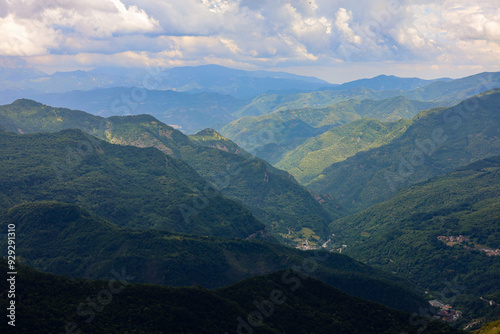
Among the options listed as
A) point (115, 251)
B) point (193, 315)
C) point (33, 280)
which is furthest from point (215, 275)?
point (33, 280)

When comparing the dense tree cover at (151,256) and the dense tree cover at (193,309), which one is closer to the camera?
the dense tree cover at (193,309)

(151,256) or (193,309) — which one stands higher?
(193,309)

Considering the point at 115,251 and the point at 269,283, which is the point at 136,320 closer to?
the point at 269,283

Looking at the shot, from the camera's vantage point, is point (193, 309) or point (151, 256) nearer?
point (193, 309)

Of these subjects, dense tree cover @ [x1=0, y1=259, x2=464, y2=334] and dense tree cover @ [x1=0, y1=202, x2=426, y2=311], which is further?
dense tree cover @ [x1=0, y1=202, x2=426, y2=311]
